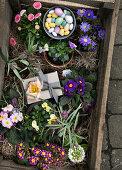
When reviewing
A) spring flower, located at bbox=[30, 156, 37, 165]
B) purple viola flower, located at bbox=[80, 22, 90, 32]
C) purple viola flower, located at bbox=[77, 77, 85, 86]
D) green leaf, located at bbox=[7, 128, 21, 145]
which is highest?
purple viola flower, located at bbox=[80, 22, 90, 32]

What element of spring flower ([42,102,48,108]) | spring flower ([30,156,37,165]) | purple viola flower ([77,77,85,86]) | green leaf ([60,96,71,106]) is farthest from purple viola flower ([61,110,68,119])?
spring flower ([30,156,37,165])

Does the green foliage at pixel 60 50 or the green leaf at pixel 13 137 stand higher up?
the green foliage at pixel 60 50

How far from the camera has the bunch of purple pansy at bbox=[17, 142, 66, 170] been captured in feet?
5.16

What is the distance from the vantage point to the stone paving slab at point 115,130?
6.94ft

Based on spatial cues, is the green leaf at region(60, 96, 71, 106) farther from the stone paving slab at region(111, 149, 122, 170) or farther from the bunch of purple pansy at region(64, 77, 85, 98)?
the stone paving slab at region(111, 149, 122, 170)

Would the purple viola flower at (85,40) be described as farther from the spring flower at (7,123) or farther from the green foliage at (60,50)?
the spring flower at (7,123)

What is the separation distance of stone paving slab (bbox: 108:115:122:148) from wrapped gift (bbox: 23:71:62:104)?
2.37 feet

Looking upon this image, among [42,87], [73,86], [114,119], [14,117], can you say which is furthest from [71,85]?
[114,119]

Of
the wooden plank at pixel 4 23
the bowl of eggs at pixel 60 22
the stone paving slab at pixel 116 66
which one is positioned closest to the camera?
the wooden plank at pixel 4 23

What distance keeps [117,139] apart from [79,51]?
39.5 inches

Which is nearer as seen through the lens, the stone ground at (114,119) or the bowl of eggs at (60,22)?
the bowl of eggs at (60,22)

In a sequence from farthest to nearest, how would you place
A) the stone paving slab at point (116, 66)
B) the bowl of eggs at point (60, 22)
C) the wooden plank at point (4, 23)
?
the stone paving slab at point (116, 66)
the bowl of eggs at point (60, 22)
the wooden plank at point (4, 23)

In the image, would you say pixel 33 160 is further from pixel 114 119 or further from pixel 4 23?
pixel 4 23

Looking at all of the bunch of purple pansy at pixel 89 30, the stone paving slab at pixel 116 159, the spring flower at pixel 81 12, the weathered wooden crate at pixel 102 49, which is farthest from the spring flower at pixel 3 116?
the stone paving slab at pixel 116 159
